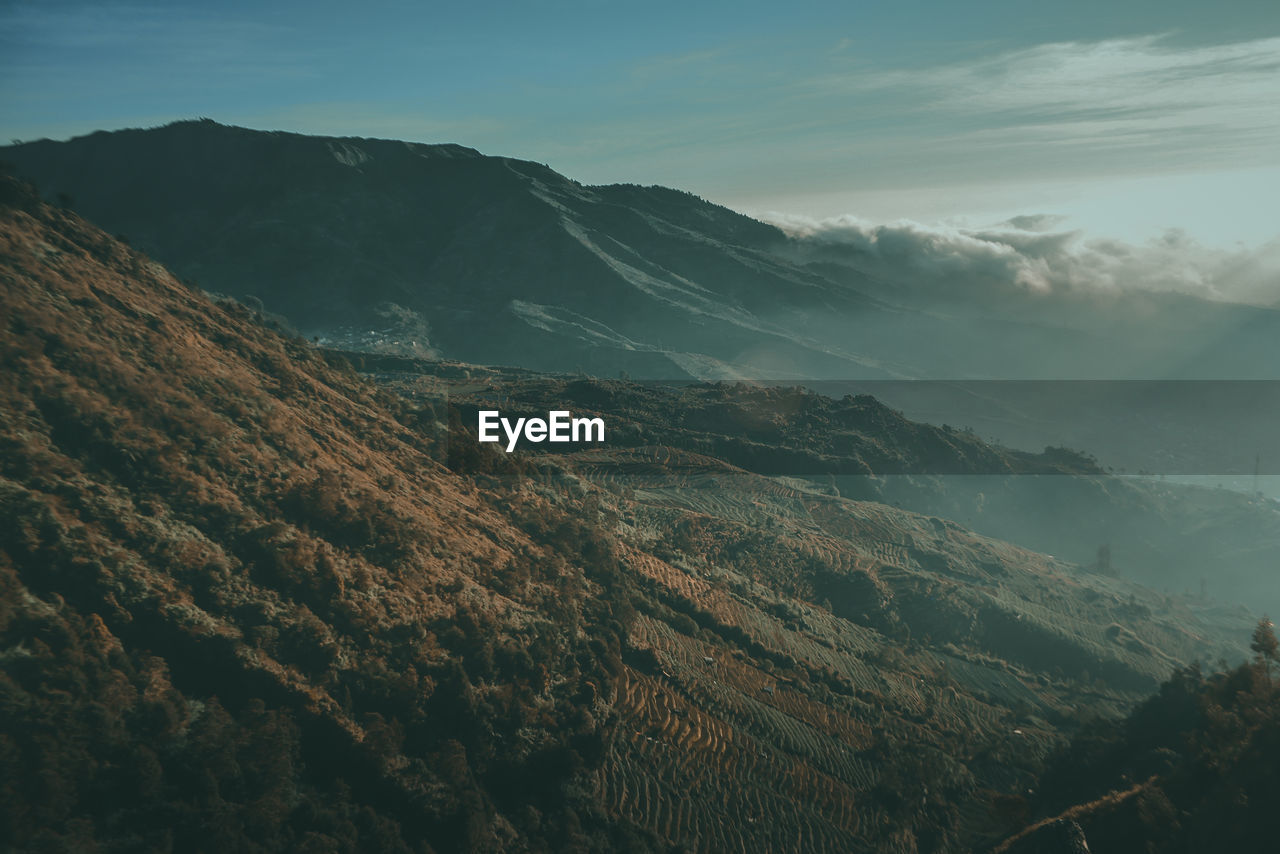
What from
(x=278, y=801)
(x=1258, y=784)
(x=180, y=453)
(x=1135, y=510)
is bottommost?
(x=1135, y=510)

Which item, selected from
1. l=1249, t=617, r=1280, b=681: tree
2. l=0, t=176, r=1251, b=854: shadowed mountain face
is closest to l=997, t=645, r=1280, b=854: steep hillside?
l=1249, t=617, r=1280, b=681: tree

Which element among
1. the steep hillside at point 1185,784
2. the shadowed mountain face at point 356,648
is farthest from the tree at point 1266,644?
the shadowed mountain face at point 356,648

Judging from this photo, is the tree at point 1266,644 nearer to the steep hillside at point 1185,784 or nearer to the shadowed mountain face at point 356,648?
the steep hillside at point 1185,784

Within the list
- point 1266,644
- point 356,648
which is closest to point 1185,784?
point 1266,644

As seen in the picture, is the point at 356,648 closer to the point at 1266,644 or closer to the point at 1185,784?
Answer: the point at 1185,784

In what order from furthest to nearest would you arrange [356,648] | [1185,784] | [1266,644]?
1. [1266,644]
2. [356,648]
3. [1185,784]

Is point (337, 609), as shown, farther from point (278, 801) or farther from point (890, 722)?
point (890, 722)

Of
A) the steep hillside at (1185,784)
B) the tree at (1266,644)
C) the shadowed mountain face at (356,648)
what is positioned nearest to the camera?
the shadowed mountain face at (356,648)

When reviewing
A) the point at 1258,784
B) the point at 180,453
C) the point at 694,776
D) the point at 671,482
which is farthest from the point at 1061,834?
the point at 671,482
